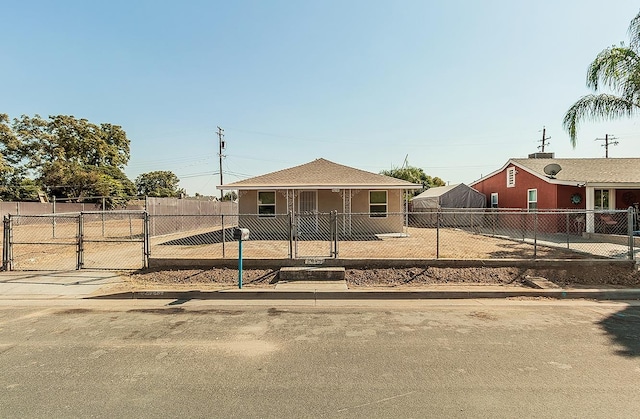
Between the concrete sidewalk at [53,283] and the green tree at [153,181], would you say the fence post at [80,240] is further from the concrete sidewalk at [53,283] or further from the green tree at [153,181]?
Answer: the green tree at [153,181]

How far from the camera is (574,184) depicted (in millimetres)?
16766

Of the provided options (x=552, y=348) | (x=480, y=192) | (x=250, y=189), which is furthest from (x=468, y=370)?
(x=480, y=192)

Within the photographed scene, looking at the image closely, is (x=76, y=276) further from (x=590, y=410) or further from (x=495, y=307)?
(x=590, y=410)

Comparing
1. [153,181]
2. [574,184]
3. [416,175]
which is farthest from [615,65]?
[153,181]

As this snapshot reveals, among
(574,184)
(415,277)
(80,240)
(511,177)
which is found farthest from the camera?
(511,177)

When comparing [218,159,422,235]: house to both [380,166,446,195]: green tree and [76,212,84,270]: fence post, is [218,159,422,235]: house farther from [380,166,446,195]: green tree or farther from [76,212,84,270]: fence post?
[380,166,446,195]: green tree

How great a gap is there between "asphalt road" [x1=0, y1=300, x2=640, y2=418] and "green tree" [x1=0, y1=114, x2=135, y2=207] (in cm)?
4303

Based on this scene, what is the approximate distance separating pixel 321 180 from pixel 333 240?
16.0 ft

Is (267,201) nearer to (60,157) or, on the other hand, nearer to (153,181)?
(60,157)

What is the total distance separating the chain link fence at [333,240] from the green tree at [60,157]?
103 feet

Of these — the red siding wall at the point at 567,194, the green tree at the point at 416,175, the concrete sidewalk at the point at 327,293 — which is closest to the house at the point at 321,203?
the red siding wall at the point at 567,194

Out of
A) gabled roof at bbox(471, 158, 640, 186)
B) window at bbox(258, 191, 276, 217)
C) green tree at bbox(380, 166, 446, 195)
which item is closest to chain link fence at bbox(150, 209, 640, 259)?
window at bbox(258, 191, 276, 217)

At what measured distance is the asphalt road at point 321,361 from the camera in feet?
10.8

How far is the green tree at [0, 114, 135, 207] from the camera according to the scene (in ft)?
148
